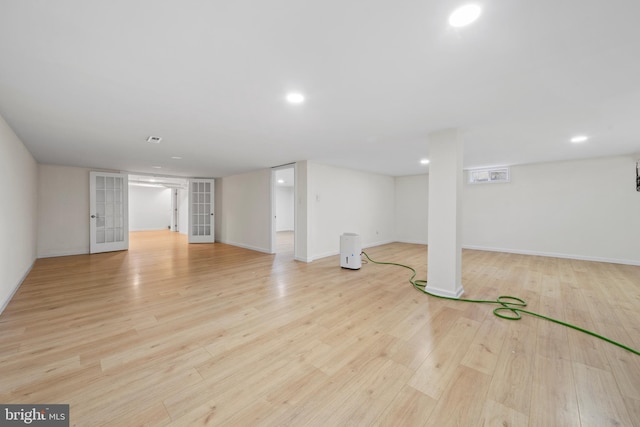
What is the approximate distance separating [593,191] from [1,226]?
391 inches

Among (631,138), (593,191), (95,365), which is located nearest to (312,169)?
(95,365)

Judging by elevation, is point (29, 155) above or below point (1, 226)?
above

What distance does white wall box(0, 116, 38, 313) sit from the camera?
278 centimetres

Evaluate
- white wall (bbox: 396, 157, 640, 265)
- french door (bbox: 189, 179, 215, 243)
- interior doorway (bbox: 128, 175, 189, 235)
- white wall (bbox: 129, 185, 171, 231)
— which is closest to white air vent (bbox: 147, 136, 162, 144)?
french door (bbox: 189, 179, 215, 243)

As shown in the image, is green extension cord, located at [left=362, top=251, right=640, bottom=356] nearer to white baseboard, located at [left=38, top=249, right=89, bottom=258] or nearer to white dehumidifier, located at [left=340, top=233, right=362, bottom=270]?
white dehumidifier, located at [left=340, top=233, right=362, bottom=270]

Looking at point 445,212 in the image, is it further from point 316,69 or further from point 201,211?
point 201,211

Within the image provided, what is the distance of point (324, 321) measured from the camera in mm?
2555

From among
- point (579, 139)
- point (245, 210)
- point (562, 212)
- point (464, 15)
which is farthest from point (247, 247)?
point (562, 212)

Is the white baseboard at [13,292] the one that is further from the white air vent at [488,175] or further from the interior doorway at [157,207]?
the white air vent at [488,175]

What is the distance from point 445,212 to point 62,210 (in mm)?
8557

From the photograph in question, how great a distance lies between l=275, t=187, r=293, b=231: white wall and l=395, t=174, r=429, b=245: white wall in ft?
18.6

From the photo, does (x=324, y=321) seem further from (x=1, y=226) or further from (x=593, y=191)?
(x=593, y=191)

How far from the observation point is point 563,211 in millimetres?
5492

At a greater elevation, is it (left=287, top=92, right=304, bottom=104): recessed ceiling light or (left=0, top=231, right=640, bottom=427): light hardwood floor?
(left=287, top=92, right=304, bottom=104): recessed ceiling light
